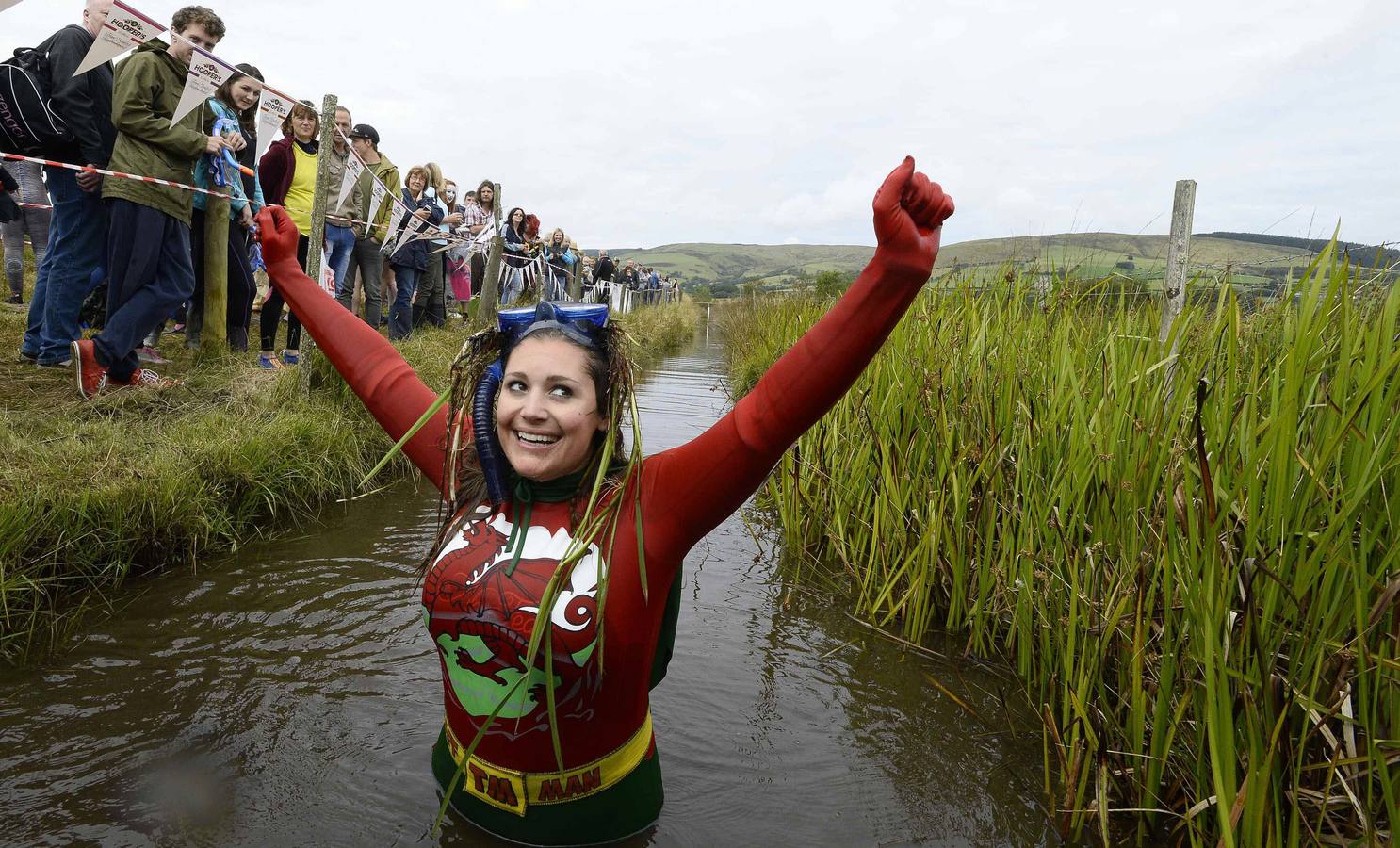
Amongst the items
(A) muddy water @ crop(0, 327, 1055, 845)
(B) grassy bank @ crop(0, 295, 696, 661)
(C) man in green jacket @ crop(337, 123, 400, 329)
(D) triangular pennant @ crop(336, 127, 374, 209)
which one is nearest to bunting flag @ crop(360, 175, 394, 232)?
(C) man in green jacket @ crop(337, 123, 400, 329)

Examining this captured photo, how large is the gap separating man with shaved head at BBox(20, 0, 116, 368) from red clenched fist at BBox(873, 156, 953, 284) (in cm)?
563

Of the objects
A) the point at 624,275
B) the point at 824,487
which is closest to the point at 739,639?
the point at 824,487

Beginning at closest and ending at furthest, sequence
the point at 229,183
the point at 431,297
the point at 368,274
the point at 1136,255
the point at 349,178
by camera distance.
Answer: the point at 1136,255 → the point at 229,183 → the point at 349,178 → the point at 368,274 → the point at 431,297

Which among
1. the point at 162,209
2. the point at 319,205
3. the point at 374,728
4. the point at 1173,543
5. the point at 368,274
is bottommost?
the point at 374,728

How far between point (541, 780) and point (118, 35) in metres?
5.28

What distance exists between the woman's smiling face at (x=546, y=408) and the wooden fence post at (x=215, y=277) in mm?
5268

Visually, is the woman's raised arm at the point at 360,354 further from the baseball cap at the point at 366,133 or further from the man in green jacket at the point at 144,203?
the baseball cap at the point at 366,133

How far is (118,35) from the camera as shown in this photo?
17.1 ft

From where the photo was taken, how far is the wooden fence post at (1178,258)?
3.19m

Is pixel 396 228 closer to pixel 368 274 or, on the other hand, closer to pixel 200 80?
pixel 368 274

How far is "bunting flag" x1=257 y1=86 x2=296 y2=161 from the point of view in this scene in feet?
20.2

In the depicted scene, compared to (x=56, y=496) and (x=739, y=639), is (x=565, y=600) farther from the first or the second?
(x=56, y=496)

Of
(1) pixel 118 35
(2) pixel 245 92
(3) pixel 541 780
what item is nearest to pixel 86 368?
(1) pixel 118 35

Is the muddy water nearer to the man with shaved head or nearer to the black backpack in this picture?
the man with shaved head
